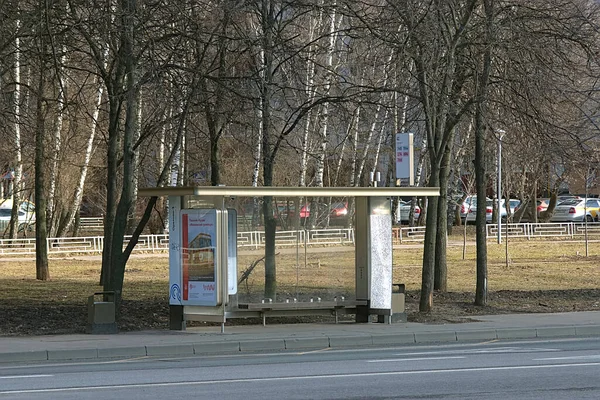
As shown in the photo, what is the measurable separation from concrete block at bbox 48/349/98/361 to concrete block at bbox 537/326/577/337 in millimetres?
7629

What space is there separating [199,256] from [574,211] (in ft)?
171

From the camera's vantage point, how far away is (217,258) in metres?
17.4

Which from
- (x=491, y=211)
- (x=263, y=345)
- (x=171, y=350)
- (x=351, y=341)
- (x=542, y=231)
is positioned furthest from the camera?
(x=491, y=211)

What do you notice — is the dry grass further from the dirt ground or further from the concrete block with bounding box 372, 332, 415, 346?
the concrete block with bounding box 372, 332, 415, 346

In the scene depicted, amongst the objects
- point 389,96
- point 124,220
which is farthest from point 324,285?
point 389,96

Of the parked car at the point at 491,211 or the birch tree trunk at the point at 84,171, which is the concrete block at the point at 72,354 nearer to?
the birch tree trunk at the point at 84,171

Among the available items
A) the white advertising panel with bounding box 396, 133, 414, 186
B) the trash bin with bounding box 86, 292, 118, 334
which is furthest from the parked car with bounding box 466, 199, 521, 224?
the trash bin with bounding box 86, 292, 118, 334

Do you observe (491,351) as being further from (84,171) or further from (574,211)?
(574,211)

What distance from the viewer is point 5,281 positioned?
2858 centimetres

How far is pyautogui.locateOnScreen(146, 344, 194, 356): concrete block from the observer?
1556cm

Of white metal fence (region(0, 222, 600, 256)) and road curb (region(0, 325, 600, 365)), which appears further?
white metal fence (region(0, 222, 600, 256))

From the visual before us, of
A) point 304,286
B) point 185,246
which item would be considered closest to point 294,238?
point 304,286

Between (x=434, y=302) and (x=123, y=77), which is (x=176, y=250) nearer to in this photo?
(x=123, y=77)

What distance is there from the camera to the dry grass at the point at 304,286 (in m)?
18.7
